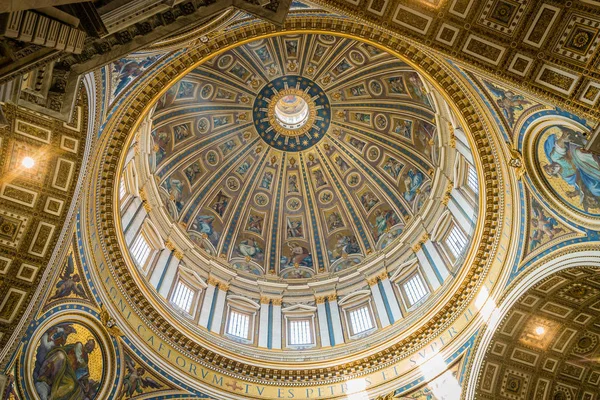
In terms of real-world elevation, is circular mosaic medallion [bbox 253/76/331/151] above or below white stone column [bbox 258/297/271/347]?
above

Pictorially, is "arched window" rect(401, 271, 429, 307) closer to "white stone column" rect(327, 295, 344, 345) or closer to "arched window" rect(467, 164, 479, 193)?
"white stone column" rect(327, 295, 344, 345)

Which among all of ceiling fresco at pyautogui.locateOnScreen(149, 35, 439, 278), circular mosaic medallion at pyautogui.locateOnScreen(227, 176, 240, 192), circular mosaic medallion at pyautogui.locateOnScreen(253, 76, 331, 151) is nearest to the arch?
ceiling fresco at pyautogui.locateOnScreen(149, 35, 439, 278)

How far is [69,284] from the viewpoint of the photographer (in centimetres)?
1558

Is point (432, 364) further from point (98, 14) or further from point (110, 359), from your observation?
point (98, 14)

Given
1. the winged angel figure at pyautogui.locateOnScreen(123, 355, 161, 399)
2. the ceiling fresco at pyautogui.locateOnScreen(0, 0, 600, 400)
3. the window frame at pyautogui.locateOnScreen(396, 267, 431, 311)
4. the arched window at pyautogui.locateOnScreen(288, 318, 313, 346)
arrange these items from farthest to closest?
the arched window at pyautogui.locateOnScreen(288, 318, 313, 346)
the window frame at pyautogui.locateOnScreen(396, 267, 431, 311)
the winged angel figure at pyautogui.locateOnScreen(123, 355, 161, 399)
the ceiling fresco at pyautogui.locateOnScreen(0, 0, 600, 400)

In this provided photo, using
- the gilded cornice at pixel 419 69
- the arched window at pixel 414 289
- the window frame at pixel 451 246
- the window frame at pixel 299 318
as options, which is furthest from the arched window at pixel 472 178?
the window frame at pixel 299 318

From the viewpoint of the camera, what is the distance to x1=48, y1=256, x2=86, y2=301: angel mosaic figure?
15.2 metres

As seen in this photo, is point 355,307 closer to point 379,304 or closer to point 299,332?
point 379,304

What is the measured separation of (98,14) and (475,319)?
608 inches

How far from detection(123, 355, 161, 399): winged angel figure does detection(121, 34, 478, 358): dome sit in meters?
4.40

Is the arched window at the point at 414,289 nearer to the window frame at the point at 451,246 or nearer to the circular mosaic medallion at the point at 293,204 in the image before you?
the window frame at the point at 451,246

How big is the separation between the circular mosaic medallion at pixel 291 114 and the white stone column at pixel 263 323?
11.8m

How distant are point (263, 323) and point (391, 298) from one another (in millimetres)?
6214

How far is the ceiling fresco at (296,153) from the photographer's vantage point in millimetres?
27938
